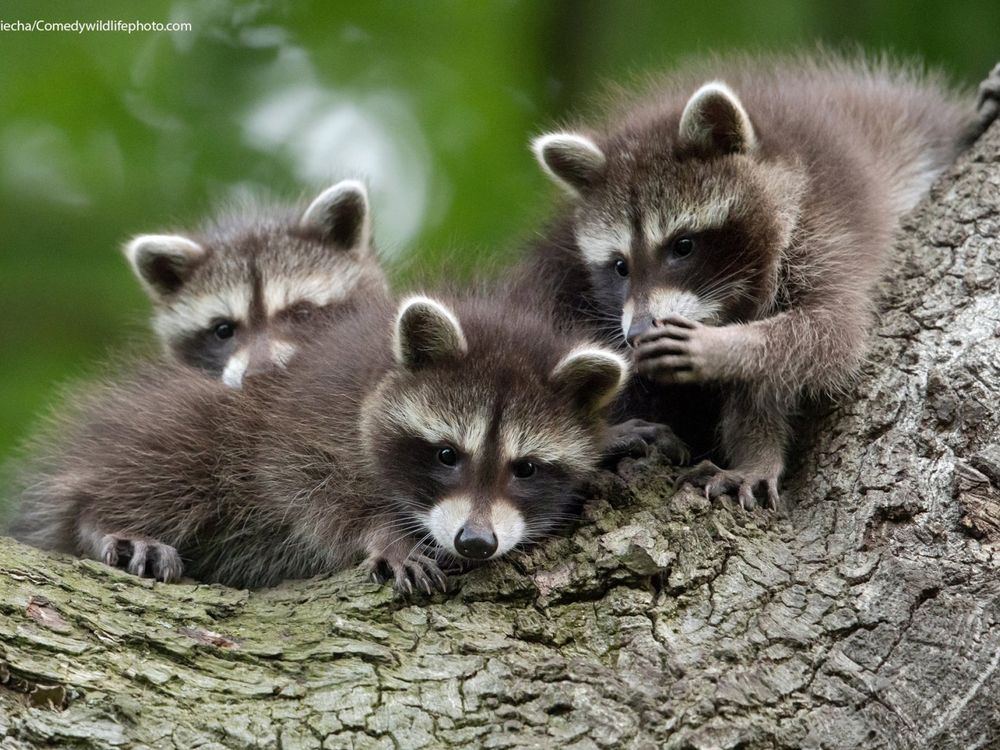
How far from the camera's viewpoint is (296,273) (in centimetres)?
558

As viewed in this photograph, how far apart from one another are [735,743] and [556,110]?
3.84 m

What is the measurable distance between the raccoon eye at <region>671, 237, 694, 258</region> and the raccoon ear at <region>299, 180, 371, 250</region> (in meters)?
1.77

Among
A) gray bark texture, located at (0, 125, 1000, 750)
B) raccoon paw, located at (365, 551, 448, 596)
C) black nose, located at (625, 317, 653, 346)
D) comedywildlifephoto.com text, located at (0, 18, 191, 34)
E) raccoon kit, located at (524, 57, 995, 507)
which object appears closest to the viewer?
gray bark texture, located at (0, 125, 1000, 750)

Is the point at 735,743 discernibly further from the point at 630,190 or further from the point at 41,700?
the point at 630,190

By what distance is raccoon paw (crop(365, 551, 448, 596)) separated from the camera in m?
3.29

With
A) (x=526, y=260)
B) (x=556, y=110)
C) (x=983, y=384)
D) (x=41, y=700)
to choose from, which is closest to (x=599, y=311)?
(x=526, y=260)

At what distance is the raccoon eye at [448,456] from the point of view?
3889mm

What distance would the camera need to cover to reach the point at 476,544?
3.37 meters

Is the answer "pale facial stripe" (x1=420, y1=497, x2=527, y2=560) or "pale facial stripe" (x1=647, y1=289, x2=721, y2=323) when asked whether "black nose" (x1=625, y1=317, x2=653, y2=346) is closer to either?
"pale facial stripe" (x1=647, y1=289, x2=721, y2=323)

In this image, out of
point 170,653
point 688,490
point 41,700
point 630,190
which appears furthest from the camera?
point 630,190

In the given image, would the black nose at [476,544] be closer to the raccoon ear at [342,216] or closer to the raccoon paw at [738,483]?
the raccoon paw at [738,483]

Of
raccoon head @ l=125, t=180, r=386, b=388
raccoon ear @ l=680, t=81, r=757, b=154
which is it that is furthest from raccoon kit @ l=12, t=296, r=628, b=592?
raccoon head @ l=125, t=180, r=386, b=388

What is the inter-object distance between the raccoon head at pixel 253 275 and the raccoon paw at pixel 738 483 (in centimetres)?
220

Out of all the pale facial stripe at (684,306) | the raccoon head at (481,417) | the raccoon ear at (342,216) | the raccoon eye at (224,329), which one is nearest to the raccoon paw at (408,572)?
the raccoon head at (481,417)
